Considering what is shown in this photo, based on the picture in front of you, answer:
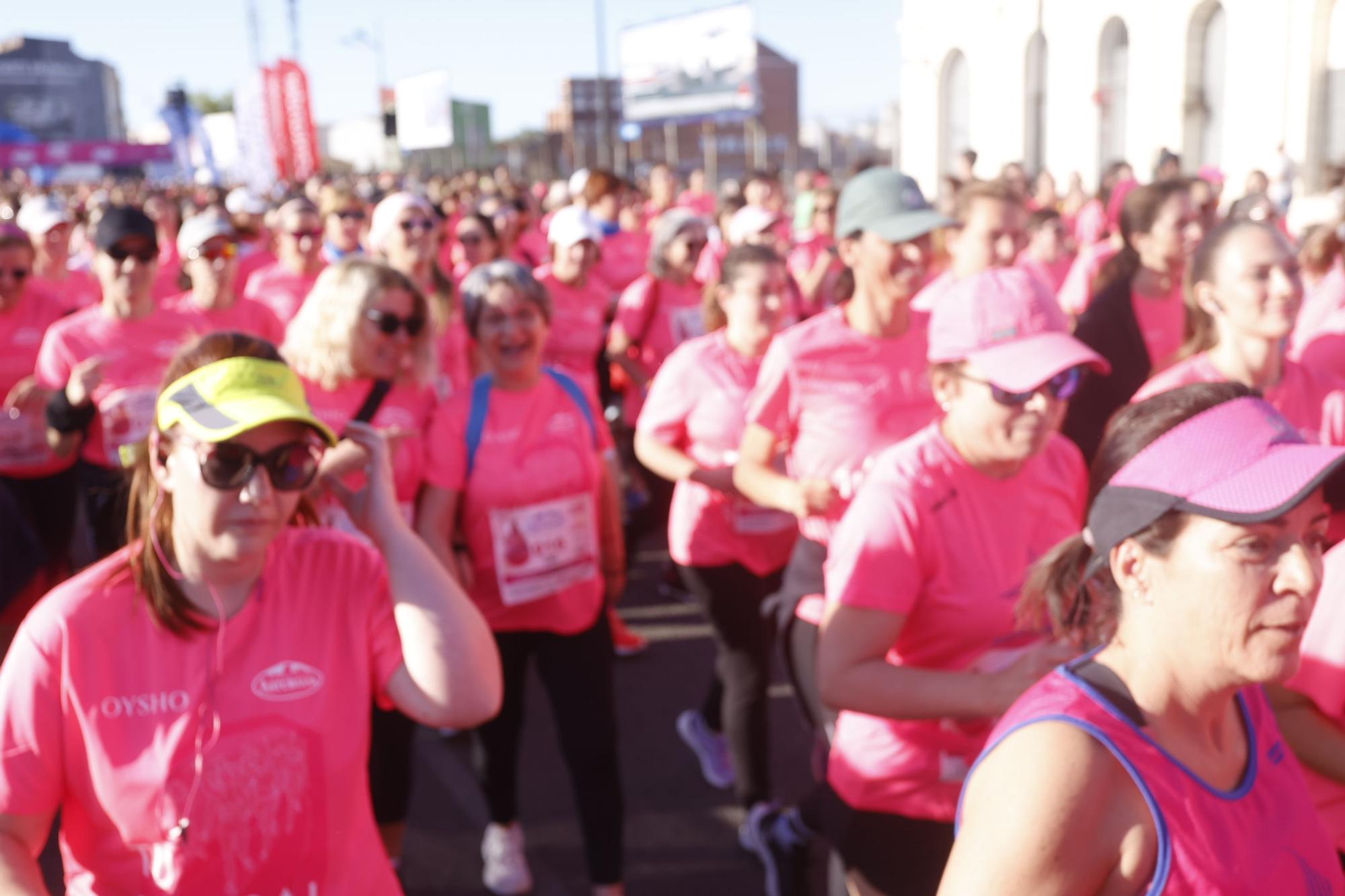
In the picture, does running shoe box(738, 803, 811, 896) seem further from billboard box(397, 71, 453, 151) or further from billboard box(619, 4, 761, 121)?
billboard box(397, 71, 453, 151)

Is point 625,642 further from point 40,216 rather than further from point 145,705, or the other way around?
point 40,216

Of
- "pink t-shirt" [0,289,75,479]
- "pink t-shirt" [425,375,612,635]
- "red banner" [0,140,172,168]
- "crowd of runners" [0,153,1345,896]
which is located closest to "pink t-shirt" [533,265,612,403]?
"crowd of runners" [0,153,1345,896]

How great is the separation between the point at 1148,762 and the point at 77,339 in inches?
168

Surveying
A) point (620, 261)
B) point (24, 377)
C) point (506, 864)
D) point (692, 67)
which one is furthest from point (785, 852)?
point (692, 67)

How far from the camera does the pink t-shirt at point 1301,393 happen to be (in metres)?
3.31

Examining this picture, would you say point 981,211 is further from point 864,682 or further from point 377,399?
point 864,682

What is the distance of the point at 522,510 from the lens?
12.1 feet

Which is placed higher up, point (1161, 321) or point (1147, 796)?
point (1161, 321)

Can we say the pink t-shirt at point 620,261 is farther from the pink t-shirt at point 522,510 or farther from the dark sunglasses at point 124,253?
the pink t-shirt at point 522,510

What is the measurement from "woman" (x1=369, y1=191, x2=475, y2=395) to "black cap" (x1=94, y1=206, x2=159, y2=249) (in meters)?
0.95

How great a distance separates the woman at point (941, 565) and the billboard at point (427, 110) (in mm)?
31928

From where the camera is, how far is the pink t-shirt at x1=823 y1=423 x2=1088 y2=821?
2488mm

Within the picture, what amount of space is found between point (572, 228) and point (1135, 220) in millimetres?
3242

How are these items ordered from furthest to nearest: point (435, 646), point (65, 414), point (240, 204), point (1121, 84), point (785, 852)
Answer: point (1121, 84) < point (240, 204) < point (65, 414) < point (785, 852) < point (435, 646)
